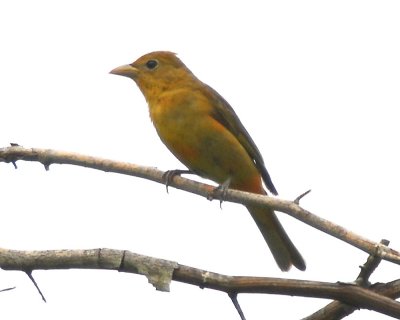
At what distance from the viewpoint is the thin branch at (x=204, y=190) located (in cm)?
358

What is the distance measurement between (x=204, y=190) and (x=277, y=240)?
1592 mm

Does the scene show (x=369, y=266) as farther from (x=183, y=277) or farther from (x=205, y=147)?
(x=205, y=147)

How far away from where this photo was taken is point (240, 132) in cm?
667

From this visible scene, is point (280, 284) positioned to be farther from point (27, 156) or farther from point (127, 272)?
point (27, 156)

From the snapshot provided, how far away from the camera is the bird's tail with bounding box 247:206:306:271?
654cm

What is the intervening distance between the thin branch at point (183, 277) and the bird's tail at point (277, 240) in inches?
127

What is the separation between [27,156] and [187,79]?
2724mm

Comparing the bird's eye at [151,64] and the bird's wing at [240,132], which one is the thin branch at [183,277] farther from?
the bird's eye at [151,64]

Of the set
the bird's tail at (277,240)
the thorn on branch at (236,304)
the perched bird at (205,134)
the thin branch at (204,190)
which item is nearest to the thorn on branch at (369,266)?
the thin branch at (204,190)

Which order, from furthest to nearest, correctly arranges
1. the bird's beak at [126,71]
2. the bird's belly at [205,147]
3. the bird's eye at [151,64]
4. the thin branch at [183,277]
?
1. the bird's eye at [151,64]
2. the bird's beak at [126,71]
3. the bird's belly at [205,147]
4. the thin branch at [183,277]

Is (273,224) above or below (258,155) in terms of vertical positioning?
below

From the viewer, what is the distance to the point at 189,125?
618 cm

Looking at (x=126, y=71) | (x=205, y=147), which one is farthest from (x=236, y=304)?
(x=126, y=71)

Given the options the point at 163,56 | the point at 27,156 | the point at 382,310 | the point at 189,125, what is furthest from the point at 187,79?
the point at 382,310
